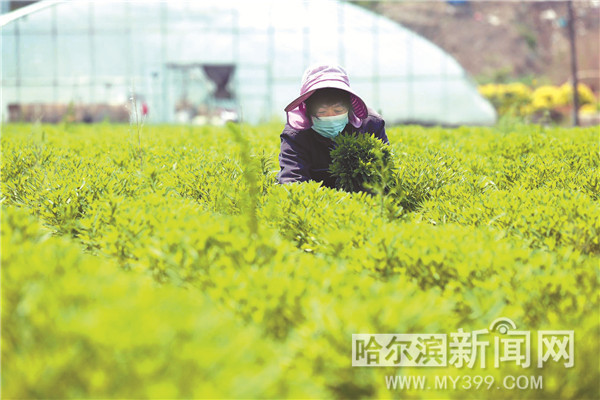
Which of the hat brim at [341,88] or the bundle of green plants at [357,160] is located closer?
the bundle of green plants at [357,160]

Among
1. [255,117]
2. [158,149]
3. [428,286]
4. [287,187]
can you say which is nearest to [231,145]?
[158,149]

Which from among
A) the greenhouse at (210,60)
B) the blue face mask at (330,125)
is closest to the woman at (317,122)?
the blue face mask at (330,125)

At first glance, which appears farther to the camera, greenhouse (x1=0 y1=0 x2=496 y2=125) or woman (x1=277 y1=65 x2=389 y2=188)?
greenhouse (x1=0 y1=0 x2=496 y2=125)

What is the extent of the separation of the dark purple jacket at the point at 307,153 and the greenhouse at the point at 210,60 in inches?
598

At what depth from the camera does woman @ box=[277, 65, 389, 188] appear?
138 inches

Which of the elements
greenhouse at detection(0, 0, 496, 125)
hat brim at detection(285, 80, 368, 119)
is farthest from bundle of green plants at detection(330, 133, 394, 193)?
greenhouse at detection(0, 0, 496, 125)

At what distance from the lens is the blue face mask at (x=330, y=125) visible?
3553 mm

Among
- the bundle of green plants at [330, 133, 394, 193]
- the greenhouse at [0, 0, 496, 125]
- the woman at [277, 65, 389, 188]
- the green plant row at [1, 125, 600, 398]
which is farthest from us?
the greenhouse at [0, 0, 496, 125]

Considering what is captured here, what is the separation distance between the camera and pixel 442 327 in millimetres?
1638

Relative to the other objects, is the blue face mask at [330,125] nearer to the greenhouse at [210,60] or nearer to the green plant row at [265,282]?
the green plant row at [265,282]

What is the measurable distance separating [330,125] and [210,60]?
16.7 m

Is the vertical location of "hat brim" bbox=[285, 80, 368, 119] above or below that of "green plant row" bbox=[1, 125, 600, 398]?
above

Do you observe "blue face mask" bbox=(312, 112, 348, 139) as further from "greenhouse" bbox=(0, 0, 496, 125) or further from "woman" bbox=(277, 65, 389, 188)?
"greenhouse" bbox=(0, 0, 496, 125)

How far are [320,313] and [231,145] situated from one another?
391cm
